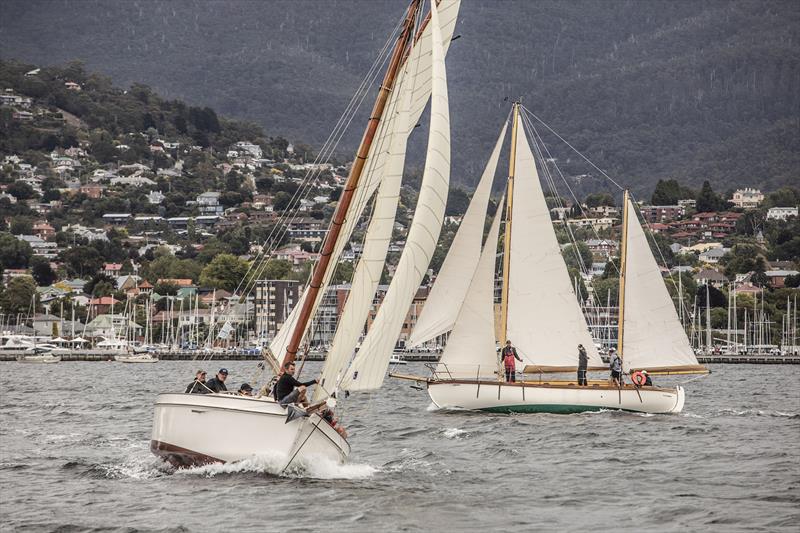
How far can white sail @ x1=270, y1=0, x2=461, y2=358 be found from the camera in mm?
23500

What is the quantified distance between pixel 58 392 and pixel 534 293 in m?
26.2

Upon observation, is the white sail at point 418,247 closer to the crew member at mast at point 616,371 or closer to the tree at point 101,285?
the crew member at mast at point 616,371

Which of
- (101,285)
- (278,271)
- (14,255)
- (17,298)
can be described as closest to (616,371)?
(17,298)

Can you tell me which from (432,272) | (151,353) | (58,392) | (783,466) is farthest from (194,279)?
Answer: (783,466)

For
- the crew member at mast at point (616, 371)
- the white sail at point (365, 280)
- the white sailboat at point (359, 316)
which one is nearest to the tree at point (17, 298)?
the crew member at mast at point (616, 371)

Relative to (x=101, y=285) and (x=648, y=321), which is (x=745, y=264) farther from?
(x=648, y=321)

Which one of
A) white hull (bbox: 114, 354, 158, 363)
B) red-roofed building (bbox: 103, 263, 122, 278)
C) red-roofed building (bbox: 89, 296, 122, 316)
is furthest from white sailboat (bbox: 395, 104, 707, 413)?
red-roofed building (bbox: 103, 263, 122, 278)

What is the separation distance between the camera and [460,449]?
28.1 m

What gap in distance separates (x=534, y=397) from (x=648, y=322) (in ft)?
17.0

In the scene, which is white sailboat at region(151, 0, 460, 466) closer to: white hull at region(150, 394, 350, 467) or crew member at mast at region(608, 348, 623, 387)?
white hull at region(150, 394, 350, 467)

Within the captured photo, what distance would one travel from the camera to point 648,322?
3909 centimetres

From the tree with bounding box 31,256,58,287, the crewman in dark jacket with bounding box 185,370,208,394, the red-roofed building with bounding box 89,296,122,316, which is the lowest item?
the crewman in dark jacket with bounding box 185,370,208,394

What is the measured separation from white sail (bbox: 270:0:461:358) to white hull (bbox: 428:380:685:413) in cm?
1185

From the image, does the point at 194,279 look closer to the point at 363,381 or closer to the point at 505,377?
the point at 505,377
